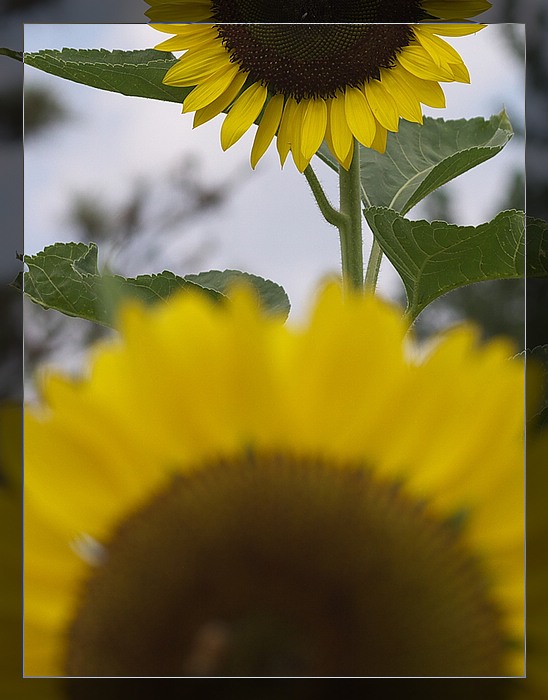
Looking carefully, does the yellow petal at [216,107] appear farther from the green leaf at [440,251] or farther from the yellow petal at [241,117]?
the green leaf at [440,251]

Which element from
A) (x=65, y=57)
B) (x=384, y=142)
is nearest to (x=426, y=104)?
(x=384, y=142)

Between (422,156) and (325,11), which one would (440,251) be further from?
(325,11)

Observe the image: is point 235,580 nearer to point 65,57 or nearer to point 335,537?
point 335,537

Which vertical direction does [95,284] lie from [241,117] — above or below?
below

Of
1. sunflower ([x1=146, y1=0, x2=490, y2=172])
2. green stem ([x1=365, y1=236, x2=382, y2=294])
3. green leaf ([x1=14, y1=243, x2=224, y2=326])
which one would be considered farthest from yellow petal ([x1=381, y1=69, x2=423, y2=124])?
green leaf ([x1=14, y1=243, x2=224, y2=326])

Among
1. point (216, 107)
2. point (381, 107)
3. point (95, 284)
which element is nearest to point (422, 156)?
point (381, 107)

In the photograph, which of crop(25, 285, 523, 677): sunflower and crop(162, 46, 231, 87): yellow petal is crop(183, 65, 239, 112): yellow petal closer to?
crop(162, 46, 231, 87): yellow petal

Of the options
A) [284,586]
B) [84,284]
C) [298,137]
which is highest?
[298,137]
